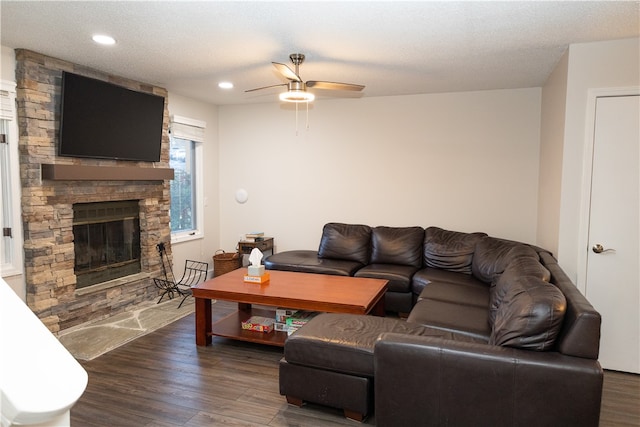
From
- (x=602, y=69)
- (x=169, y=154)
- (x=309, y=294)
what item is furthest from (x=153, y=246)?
(x=602, y=69)

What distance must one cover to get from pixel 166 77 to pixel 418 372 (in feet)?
12.5

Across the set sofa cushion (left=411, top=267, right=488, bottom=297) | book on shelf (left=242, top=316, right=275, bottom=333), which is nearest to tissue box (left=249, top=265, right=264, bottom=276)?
book on shelf (left=242, top=316, right=275, bottom=333)

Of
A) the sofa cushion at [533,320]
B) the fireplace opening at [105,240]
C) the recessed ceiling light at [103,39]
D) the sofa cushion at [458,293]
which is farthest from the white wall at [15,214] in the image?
the sofa cushion at [533,320]

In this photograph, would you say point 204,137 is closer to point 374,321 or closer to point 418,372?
point 374,321

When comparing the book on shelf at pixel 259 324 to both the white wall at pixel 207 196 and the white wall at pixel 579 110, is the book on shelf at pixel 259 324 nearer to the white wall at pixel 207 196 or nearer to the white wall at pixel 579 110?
the white wall at pixel 207 196

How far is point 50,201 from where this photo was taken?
3.73 meters

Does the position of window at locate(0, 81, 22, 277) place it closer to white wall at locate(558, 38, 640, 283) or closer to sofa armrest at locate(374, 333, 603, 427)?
sofa armrest at locate(374, 333, 603, 427)

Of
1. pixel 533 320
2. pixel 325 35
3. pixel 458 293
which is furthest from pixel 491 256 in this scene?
Answer: pixel 325 35

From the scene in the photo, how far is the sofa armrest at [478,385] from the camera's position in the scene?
1.89 meters

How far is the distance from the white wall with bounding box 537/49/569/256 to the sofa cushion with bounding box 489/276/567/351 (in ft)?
4.98

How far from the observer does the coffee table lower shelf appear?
11.3 feet

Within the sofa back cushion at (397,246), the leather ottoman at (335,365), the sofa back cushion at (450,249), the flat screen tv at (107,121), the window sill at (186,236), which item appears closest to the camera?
Result: the leather ottoman at (335,365)

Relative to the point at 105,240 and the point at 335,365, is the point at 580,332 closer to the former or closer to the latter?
the point at 335,365

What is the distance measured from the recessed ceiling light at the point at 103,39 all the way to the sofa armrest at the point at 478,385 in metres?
2.94
